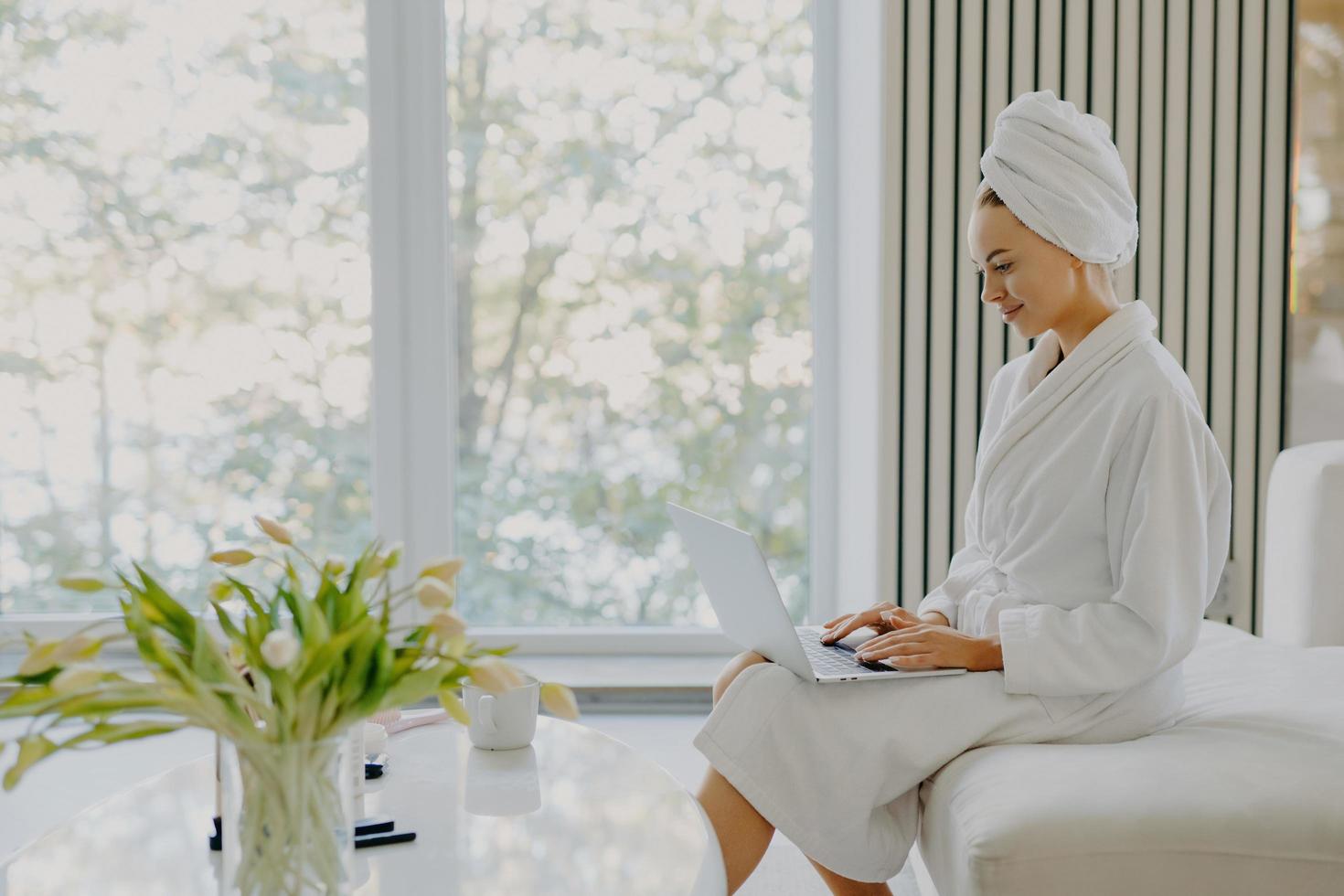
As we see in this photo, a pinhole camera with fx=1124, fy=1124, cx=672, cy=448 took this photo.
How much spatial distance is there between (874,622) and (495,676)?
98 centimetres

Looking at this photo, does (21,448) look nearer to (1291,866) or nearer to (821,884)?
(821,884)

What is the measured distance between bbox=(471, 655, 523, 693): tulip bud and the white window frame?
213cm

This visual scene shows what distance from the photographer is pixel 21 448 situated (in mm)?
3088

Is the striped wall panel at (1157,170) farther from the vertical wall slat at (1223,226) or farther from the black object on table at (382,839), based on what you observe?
the black object on table at (382,839)

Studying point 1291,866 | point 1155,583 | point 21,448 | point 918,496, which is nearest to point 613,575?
point 918,496

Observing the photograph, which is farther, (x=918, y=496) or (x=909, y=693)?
(x=918, y=496)

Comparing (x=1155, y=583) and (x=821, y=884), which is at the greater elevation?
(x=1155, y=583)

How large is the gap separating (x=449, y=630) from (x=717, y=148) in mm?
2443

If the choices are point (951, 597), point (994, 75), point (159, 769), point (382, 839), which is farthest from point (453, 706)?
point (994, 75)

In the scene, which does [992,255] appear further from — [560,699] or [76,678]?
[76,678]

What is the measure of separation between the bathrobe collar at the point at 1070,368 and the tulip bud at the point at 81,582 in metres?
1.18

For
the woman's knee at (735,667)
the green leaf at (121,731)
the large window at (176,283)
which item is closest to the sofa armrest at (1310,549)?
the woman's knee at (735,667)

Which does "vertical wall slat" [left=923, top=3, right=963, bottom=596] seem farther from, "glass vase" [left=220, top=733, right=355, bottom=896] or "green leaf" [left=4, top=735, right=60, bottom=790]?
"green leaf" [left=4, top=735, right=60, bottom=790]

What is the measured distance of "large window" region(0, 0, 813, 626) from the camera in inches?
119
